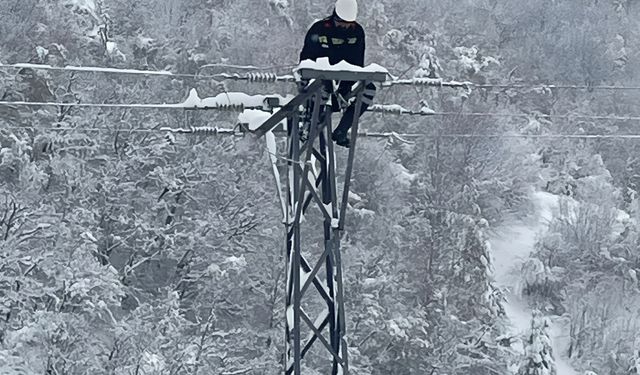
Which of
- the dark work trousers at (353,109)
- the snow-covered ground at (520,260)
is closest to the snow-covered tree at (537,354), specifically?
the snow-covered ground at (520,260)

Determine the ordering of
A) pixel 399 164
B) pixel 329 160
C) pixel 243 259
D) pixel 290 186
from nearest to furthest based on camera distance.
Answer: pixel 329 160
pixel 290 186
pixel 243 259
pixel 399 164

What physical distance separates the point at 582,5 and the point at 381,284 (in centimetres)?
1829

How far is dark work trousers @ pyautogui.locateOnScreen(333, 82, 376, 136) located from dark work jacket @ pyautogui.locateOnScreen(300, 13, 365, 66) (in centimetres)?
32

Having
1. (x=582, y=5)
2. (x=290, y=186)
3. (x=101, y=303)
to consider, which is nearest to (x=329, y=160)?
(x=290, y=186)

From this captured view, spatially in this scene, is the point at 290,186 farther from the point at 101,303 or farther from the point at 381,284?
the point at 381,284

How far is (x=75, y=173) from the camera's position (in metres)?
21.4

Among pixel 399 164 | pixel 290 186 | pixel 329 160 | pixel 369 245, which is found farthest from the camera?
pixel 399 164

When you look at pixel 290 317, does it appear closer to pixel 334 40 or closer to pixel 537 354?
pixel 334 40

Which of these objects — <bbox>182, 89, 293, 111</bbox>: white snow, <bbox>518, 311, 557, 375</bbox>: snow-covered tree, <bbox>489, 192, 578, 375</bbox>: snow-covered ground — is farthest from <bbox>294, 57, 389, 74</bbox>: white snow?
<bbox>489, 192, 578, 375</bbox>: snow-covered ground

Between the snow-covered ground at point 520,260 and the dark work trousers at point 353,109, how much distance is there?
50.5ft

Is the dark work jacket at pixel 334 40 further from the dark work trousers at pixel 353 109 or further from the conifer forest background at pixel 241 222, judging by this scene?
Result: the conifer forest background at pixel 241 222

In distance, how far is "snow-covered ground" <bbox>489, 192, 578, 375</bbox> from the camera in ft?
75.5

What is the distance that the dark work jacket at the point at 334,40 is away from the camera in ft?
23.2

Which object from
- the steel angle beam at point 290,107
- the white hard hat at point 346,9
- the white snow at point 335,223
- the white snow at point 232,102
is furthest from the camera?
the white snow at point 232,102
